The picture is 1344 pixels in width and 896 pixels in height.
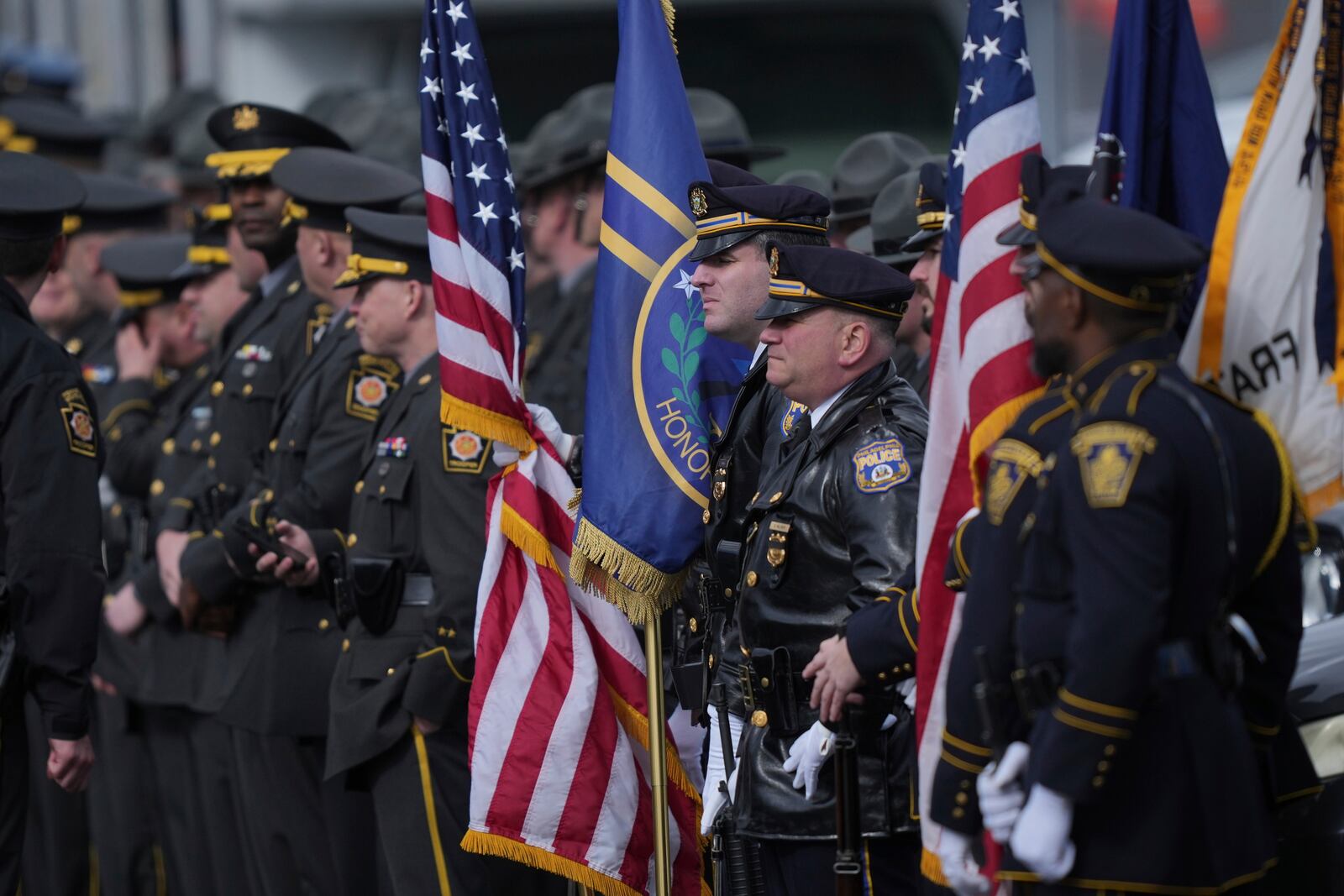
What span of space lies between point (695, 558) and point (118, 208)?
5.51 meters

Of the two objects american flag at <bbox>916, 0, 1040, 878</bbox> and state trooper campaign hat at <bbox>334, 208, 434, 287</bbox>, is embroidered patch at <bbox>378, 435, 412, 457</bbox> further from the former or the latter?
american flag at <bbox>916, 0, 1040, 878</bbox>

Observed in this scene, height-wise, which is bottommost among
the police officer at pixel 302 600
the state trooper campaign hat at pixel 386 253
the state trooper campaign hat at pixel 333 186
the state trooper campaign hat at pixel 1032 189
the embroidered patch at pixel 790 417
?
the police officer at pixel 302 600

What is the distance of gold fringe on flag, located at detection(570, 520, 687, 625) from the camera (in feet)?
17.8

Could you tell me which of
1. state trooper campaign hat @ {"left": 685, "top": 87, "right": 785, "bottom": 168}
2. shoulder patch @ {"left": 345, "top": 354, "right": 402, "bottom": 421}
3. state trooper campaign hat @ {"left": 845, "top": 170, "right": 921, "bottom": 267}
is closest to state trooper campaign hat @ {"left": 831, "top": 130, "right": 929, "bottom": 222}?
state trooper campaign hat @ {"left": 845, "top": 170, "right": 921, "bottom": 267}

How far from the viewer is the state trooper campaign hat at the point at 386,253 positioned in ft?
21.4

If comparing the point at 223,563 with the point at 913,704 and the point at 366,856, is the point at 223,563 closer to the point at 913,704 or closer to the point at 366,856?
the point at 366,856

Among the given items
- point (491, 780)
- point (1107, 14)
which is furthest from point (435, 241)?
point (1107, 14)

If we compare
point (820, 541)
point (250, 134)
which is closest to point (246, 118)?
point (250, 134)

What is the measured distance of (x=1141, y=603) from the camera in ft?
11.4

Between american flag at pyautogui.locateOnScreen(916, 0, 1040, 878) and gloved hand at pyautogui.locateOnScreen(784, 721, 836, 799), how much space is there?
1.35ft

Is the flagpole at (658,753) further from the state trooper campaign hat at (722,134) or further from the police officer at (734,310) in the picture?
the state trooper campaign hat at (722,134)

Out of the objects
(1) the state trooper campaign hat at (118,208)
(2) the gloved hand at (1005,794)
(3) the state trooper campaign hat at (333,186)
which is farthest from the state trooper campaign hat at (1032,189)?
(1) the state trooper campaign hat at (118,208)

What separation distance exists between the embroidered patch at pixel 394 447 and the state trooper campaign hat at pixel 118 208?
411cm

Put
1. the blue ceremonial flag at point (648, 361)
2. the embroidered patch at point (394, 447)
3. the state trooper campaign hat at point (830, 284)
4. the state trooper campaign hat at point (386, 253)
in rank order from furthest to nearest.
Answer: the state trooper campaign hat at point (386, 253)
the embroidered patch at point (394, 447)
the blue ceremonial flag at point (648, 361)
the state trooper campaign hat at point (830, 284)
